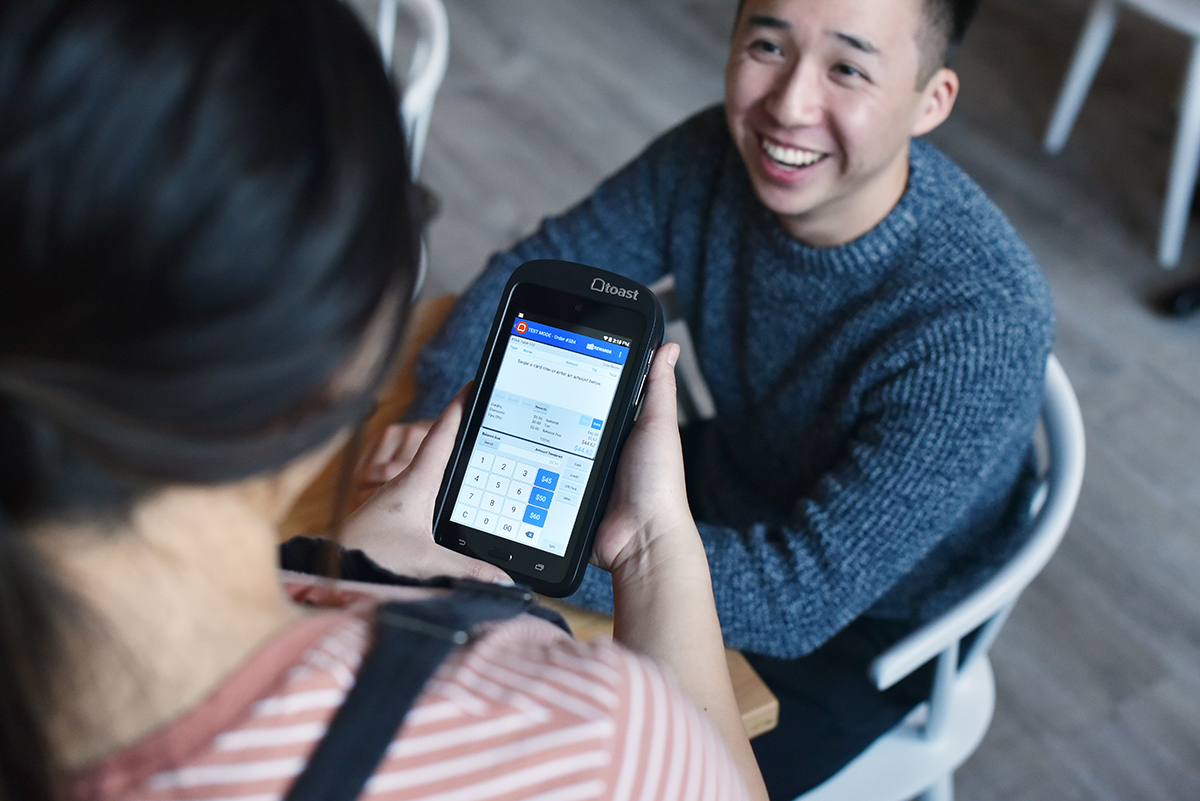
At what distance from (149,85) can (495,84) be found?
257cm

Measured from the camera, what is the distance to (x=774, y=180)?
105 cm

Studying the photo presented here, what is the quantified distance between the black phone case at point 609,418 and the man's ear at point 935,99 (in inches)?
18.6

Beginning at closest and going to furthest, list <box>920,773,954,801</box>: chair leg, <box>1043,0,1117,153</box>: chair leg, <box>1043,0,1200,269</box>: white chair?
<box>920,773,954,801</box>: chair leg, <box>1043,0,1200,269</box>: white chair, <box>1043,0,1117,153</box>: chair leg

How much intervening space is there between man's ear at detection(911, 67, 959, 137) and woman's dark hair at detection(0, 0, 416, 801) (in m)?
0.81

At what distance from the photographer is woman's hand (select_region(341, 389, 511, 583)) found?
740 millimetres

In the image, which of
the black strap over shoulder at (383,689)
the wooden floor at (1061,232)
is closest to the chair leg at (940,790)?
the wooden floor at (1061,232)

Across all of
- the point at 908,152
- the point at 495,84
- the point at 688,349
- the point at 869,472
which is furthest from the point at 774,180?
the point at 495,84

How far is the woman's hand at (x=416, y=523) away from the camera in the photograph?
0.74 metres

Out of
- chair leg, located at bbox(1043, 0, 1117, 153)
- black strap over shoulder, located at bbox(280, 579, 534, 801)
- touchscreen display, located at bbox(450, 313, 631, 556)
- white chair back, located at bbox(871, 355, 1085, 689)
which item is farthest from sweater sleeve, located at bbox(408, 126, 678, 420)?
chair leg, located at bbox(1043, 0, 1117, 153)

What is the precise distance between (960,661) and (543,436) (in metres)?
0.62

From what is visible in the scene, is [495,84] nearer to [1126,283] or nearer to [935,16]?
[1126,283]

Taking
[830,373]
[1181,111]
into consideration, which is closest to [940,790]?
[830,373]

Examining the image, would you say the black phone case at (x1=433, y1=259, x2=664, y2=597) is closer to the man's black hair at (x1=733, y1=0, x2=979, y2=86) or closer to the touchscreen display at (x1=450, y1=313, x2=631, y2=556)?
the touchscreen display at (x1=450, y1=313, x2=631, y2=556)

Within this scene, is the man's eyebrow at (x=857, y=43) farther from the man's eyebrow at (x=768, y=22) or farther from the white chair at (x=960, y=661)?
the white chair at (x=960, y=661)
